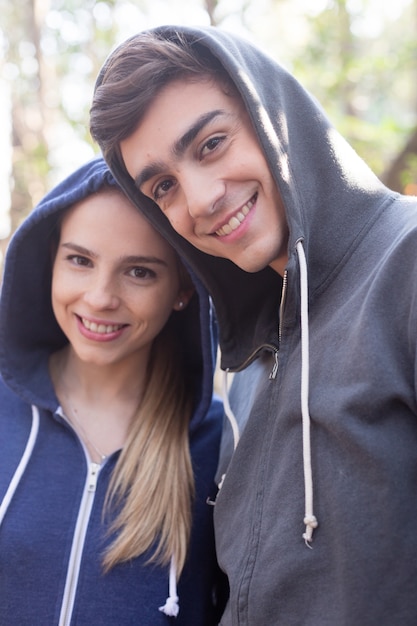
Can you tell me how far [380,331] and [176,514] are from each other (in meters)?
1.10

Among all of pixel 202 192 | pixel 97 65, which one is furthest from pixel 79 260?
pixel 97 65

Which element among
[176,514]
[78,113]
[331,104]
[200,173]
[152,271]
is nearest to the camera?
[200,173]

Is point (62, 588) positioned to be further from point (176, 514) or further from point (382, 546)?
point (382, 546)

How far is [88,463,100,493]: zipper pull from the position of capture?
88.1 inches

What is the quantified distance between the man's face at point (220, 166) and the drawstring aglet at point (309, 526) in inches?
27.2

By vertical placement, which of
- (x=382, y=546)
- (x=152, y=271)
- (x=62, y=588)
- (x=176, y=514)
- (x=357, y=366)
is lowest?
(x=62, y=588)

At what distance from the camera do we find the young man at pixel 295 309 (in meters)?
1.40

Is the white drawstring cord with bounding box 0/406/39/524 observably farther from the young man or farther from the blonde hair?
the young man

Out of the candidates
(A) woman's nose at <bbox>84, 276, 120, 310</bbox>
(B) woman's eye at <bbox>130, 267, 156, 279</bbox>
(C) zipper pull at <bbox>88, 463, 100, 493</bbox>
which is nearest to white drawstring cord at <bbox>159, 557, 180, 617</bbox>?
(C) zipper pull at <bbox>88, 463, 100, 493</bbox>

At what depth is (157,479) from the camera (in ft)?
7.54

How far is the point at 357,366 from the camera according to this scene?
1.46m

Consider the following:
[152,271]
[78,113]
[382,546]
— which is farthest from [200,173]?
[78,113]

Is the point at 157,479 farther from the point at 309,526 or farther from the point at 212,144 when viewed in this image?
the point at 212,144

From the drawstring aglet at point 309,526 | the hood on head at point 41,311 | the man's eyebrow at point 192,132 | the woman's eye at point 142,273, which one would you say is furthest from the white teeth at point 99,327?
the drawstring aglet at point 309,526
